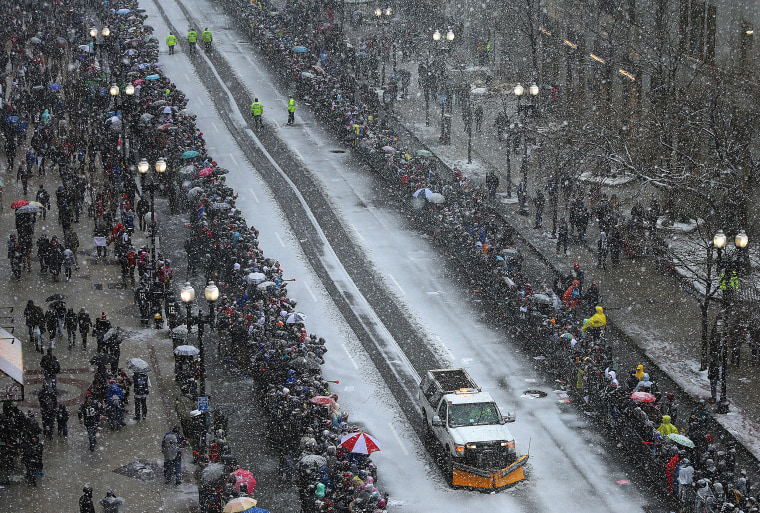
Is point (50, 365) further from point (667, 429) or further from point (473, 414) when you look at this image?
point (667, 429)

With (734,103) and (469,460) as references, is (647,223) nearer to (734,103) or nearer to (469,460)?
(734,103)

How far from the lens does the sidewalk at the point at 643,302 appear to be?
31812 millimetres

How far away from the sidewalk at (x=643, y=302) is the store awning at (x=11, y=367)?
665 inches

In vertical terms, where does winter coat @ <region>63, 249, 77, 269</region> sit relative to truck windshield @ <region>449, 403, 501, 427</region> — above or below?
above

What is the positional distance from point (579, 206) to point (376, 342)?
12480 mm

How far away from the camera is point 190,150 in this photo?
48.8 m

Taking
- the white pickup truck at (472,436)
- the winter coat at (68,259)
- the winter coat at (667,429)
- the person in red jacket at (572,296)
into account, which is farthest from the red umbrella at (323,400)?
the winter coat at (68,259)

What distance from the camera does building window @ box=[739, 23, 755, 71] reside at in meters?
46.5

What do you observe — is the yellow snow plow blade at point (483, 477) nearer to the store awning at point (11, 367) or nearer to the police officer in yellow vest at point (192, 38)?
the store awning at point (11, 367)

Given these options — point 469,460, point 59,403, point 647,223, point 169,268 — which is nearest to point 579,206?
point 647,223

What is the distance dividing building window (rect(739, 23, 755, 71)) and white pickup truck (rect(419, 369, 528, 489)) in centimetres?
2420

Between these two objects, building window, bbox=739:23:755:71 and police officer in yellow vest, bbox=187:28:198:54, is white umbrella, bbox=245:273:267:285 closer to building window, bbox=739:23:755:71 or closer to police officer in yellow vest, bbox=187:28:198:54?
building window, bbox=739:23:755:71

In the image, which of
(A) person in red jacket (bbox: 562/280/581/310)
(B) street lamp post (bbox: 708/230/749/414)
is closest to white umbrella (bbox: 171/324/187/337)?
(A) person in red jacket (bbox: 562/280/581/310)

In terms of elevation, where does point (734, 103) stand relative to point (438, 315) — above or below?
above
